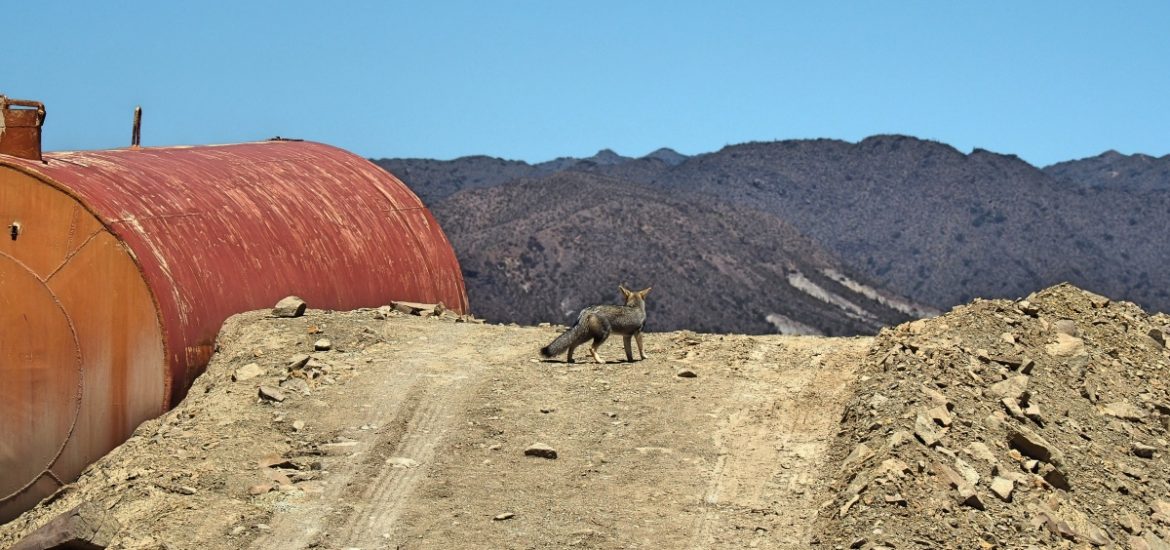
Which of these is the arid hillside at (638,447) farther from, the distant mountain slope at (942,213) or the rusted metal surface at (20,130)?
the distant mountain slope at (942,213)

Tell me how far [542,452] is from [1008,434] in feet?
13.3

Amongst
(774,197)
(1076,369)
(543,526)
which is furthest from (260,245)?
(774,197)

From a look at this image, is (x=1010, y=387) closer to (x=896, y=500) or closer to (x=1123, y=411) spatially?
(x=1123, y=411)

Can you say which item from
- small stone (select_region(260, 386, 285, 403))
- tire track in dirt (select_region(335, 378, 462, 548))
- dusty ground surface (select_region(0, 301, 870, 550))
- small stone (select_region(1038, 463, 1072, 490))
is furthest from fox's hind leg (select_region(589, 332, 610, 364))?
small stone (select_region(1038, 463, 1072, 490))

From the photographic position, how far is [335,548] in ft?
34.1

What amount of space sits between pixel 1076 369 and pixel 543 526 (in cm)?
710

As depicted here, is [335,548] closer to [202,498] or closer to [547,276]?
[202,498]

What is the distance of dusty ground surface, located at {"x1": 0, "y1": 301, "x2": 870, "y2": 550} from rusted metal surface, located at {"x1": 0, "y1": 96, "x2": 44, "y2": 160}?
2471 mm

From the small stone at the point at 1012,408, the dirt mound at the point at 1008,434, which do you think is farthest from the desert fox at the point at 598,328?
the small stone at the point at 1012,408

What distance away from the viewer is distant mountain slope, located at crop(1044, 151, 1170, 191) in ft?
344

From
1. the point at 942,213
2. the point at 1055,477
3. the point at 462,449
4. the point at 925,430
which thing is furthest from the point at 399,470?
the point at 942,213

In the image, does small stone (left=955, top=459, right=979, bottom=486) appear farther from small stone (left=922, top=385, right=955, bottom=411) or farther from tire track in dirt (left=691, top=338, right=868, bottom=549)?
tire track in dirt (left=691, top=338, right=868, bottom=549)

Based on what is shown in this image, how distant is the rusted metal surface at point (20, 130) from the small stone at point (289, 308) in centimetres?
263

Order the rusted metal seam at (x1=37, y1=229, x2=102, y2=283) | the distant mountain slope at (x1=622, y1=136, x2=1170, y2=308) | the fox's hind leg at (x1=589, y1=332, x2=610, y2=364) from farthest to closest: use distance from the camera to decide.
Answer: the distant mountain slope at (x1=622, y1=136, x2=1170, y2=308), the fox's hind leg at (x1=589, y1=332, x2=610, y2=364), the rusted metal seam at (x1=37, y1=229, x2=102, y2=283)
